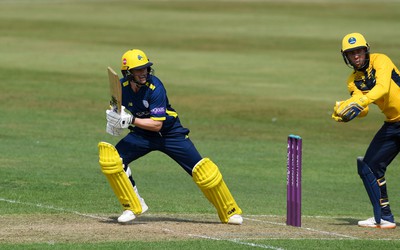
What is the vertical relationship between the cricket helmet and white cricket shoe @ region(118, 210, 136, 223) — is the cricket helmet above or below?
above

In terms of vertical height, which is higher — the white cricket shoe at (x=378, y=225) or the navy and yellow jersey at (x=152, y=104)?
the navy and yellow jersey at (x=152, y=104)

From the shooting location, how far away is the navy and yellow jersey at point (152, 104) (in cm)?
1234

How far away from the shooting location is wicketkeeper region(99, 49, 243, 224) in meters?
12.3

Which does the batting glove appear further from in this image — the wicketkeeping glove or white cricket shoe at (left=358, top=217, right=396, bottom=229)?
white cricket shoe at (left=358, top=217, right=396, bottom=229)

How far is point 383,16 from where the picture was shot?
59.9 m

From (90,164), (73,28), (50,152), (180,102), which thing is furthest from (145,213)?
(73,28)

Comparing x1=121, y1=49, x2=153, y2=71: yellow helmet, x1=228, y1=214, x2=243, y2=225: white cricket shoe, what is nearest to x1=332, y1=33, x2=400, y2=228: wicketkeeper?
x1=228, y1=214, x2=243, y2=225: white cricket shoe

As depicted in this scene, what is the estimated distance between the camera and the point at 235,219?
12766mm

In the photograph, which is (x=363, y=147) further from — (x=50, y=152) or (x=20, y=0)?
(x=20, y=0)

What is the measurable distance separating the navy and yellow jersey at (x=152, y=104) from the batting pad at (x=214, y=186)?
1.74 ft

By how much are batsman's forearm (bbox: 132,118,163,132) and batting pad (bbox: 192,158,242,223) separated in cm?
76

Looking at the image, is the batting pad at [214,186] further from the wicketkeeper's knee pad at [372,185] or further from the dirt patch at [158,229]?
the wicketkeeper's knee pad at [372,185]

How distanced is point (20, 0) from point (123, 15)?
14.2 m

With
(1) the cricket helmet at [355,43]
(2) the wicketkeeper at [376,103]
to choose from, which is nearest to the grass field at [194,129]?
(2) the wicketkeeper at [376,103]
